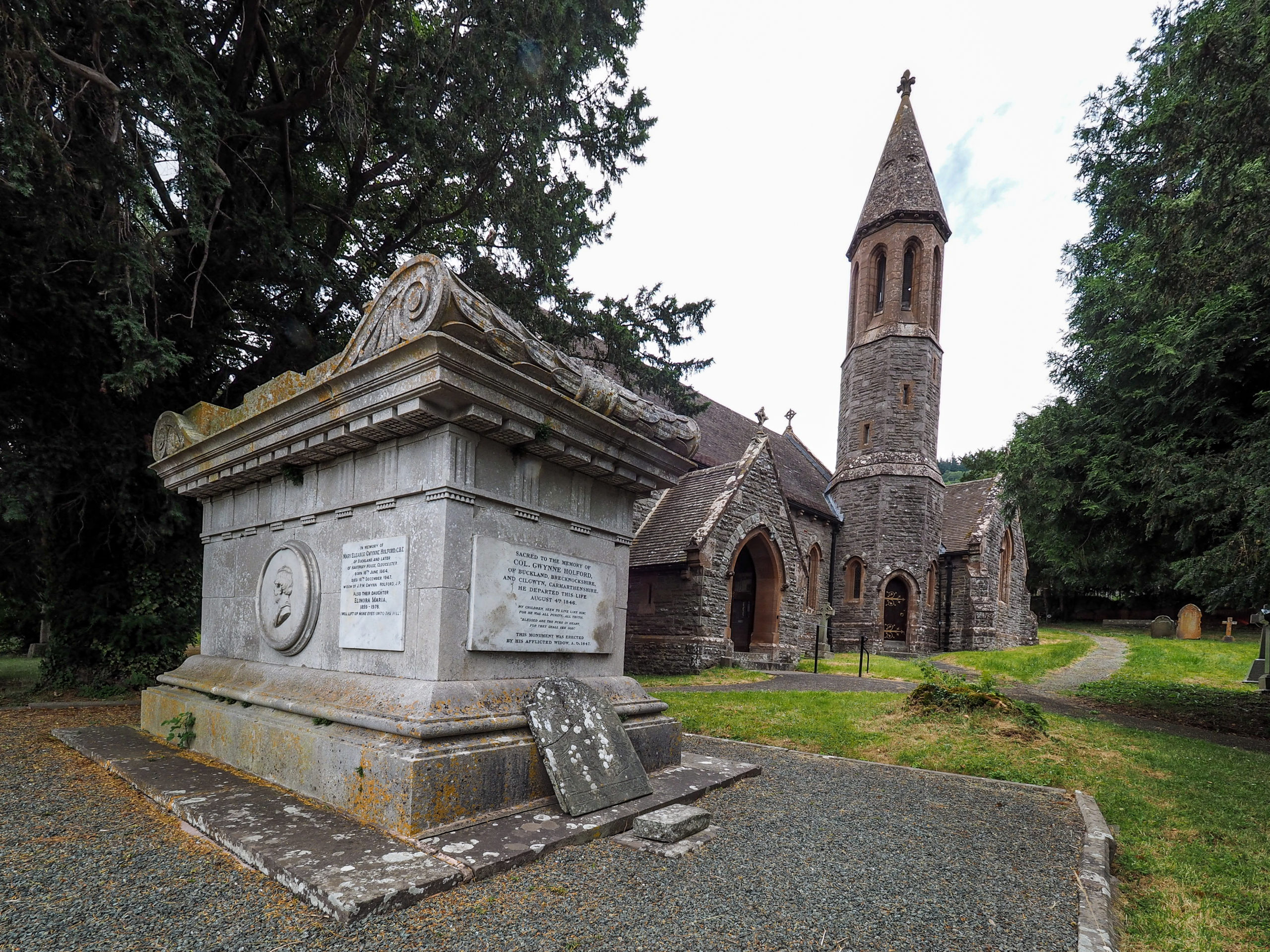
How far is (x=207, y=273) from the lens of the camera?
9375 mm

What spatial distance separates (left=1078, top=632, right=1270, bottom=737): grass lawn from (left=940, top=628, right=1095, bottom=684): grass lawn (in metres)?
1.70

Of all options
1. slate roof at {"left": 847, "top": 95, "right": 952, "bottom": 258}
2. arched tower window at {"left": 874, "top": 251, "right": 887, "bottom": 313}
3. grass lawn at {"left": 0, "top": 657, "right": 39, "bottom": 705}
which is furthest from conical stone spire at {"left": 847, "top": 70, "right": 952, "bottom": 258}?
grass lawn at {"left": 0, "top": 657, "right": 39, "bottom": 705}

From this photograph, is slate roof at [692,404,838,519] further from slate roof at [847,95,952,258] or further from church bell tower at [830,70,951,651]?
slate roof at [847,95,952,258]

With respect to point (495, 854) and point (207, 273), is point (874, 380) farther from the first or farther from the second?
point (495, 854)

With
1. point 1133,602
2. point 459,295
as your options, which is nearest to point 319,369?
point 459,295

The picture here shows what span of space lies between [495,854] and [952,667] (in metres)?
19.6

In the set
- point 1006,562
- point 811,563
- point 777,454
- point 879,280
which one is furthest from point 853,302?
point 1006,562

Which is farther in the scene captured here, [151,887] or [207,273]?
[207,273]

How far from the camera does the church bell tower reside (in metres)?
24.3

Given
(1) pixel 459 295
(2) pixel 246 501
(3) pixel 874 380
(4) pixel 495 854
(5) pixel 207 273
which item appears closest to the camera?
(4) pixel 495 854

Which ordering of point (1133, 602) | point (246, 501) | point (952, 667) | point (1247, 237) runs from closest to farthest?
1. point (246, 501)
2. point (1247, 237)
3. point (952, 667)
4. point (1133, 602)

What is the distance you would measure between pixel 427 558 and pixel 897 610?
78.9ft

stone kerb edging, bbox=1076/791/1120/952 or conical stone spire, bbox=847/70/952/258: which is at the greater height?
conical stone spire, bbox=847/70/952/258

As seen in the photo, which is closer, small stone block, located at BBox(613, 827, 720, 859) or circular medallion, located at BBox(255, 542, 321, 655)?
small stone block, located at BBox(613, 827, 720, 859)
